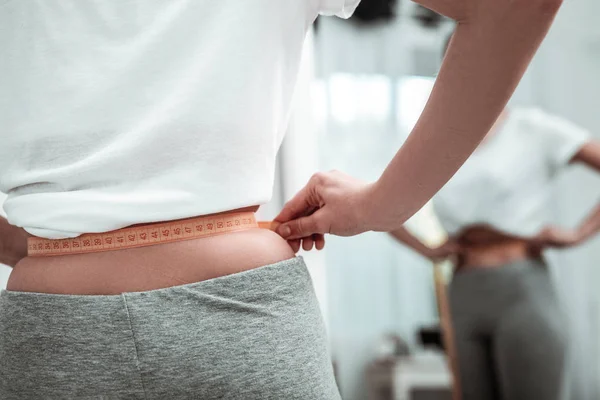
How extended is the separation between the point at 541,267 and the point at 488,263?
7.5 inches

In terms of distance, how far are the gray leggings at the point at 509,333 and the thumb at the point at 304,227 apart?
5.92ft

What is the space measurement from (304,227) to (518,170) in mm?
1869

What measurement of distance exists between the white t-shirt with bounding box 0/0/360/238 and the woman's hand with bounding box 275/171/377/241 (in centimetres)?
14

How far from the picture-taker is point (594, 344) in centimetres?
431

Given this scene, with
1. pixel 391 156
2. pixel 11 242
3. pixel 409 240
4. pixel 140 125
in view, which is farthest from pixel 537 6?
pixel 391 156

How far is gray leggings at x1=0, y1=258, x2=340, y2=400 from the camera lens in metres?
0.54

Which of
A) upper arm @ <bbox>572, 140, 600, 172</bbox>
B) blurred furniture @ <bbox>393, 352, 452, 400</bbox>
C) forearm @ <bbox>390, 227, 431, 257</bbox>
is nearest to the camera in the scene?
upper arm @ <bbox>572, 140, 600, 172</bbox>

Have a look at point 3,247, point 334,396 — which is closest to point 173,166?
Result: point 334,396

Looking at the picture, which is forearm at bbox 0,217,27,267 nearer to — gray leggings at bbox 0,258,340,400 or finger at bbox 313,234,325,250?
gray leggings at bbox 0,258,340,400

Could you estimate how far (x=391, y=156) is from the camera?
430 cm

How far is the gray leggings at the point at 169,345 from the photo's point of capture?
543 millimetres

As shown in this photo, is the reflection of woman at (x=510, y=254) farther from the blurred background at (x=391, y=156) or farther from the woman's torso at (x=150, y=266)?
the woman's torso at (x=150, y=266)

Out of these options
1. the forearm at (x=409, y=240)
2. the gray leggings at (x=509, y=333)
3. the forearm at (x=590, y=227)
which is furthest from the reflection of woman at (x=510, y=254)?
the forearm at (x=409, y=240)

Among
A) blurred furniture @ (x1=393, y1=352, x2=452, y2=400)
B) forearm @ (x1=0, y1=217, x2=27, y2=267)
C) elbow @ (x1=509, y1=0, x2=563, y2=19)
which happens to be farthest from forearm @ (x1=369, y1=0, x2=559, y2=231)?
blurred furniture @ (x1=393, y1=352, x2=452, y2=400)
